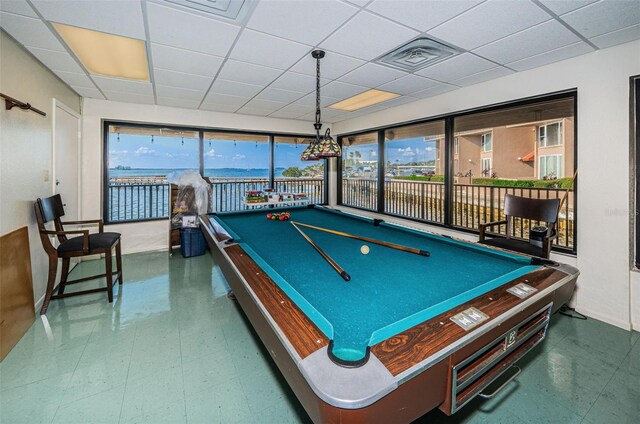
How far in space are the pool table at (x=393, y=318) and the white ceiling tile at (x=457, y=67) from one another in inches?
71.9

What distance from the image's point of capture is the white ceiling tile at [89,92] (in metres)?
3.78

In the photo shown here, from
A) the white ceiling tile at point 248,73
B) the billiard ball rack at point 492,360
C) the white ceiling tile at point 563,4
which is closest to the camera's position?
the billiard ball rack at point 492,360

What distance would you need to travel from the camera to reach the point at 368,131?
5.41 metres

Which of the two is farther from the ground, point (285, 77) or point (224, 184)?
point (285, 77)

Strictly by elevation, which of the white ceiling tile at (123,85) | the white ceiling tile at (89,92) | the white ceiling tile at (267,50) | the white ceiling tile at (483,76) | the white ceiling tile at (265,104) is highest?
the white ceiling tile at (265,104)

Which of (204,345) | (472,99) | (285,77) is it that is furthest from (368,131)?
(204,345)

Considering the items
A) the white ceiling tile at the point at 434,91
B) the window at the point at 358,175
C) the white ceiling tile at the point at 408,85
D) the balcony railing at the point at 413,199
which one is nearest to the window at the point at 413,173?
the balcony railing at the point at 413,199

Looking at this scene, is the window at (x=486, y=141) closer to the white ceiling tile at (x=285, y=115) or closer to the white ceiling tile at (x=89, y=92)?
the white ceiling tile at (x=285, y=115)

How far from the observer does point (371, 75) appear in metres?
3.24

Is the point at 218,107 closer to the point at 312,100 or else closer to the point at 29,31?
the point at 312,100

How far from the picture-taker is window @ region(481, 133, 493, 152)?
5271 mm

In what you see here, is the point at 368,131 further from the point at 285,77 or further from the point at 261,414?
the point at 261,414

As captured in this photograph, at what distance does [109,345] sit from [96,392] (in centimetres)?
A: 55

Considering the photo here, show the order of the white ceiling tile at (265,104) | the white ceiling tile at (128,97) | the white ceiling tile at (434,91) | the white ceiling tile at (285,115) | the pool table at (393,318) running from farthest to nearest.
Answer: the white ceiling tile at (285,115) → the white ceiling tile at (265,104) → the white ceiling tile at (128,97) → the white ceiling tile at (434,91) → the pool table at (393,318)
